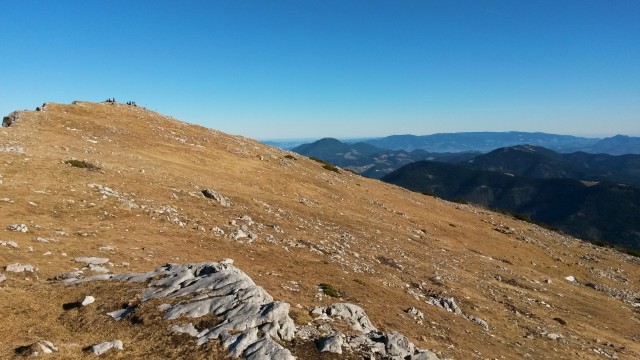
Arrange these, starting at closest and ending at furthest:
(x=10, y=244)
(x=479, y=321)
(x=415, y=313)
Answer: (x=10, y=244) → (x=415, y=313) → (x=479, y=321)

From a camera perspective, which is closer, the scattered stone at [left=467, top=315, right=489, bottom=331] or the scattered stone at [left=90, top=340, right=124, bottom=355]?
the scattered stone at [left=90, top=340, right=124, bottom=355]

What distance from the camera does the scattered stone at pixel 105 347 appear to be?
12.8 m

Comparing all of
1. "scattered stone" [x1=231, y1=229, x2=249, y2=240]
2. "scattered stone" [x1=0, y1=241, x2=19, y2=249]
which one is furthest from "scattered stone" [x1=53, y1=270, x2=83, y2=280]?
"scattered stone" [x1=231, y1=229, x2=249, y2=240]

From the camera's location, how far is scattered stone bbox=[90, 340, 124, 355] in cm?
1282

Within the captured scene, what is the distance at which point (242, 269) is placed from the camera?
904 inches

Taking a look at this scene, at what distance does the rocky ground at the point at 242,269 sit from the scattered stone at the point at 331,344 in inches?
2.3

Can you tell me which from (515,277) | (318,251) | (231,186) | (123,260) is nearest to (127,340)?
(123,260)

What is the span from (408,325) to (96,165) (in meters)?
28.5

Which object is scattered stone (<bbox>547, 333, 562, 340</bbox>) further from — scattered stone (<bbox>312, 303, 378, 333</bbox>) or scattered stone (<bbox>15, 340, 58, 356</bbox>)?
scattered stone (<bbox>15, 340, 58, 356</bbox>)

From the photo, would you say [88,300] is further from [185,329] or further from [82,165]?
[82,165]

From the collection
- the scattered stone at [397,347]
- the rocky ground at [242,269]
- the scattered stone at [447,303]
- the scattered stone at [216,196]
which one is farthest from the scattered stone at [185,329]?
the scattered stone at [216,196]

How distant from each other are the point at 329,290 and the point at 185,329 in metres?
9.75

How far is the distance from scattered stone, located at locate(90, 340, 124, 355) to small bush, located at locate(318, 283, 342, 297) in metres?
11.2

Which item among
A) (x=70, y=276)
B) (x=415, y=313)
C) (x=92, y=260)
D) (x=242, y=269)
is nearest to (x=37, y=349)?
(x=70, y=276)
